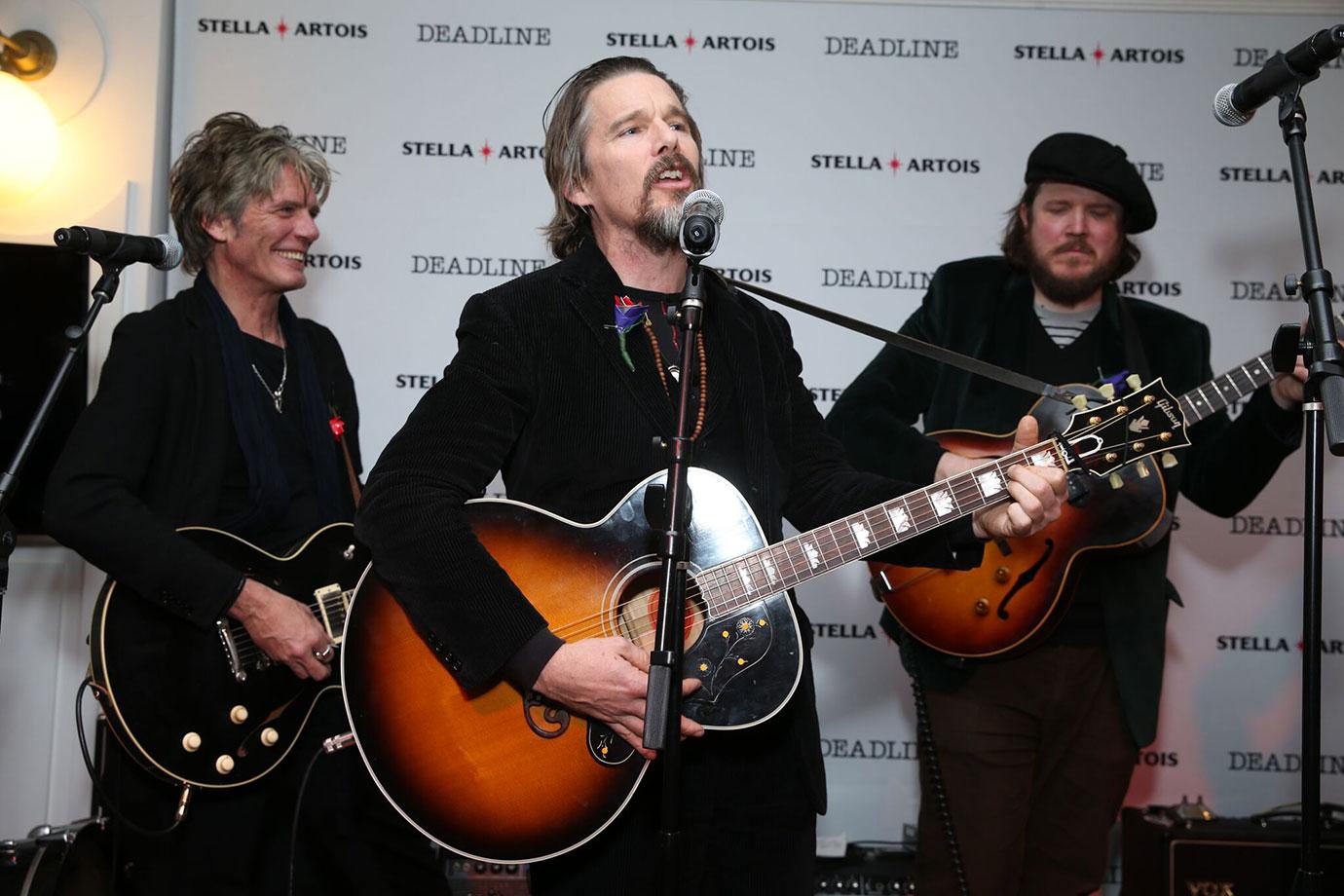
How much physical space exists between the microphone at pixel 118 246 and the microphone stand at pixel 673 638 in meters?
1.62

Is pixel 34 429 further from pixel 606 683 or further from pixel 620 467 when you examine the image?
pixel 606 683

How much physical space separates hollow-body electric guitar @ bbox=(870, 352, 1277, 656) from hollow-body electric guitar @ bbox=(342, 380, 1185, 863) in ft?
3.21

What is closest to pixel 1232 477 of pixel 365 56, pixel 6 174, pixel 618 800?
pixel 618 800

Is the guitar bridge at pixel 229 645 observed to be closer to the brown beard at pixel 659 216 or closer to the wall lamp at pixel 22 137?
the brown beard at pixel 659 216

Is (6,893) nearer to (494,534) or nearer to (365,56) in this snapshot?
(494,534)

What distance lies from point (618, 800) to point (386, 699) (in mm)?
480

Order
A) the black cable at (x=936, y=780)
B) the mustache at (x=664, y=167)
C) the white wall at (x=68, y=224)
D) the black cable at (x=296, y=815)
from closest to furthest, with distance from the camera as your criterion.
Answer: the mustache at (x=664, y=167)
the black cable at (x=296, y=815)
the black cable at (x=936, y=780)
the white wall at (x=68, y=224)

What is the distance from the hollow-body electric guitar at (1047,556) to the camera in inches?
123

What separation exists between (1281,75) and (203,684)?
2.87 m

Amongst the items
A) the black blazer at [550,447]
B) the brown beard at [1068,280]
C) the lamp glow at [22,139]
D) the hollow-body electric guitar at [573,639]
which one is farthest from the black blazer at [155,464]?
the brown beard at [1068,280]

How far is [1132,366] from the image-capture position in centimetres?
342

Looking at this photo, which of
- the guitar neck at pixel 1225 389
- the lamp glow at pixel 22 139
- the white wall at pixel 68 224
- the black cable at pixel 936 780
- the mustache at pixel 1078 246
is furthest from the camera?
the white wall at pixel 68 224

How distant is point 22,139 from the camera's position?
152 inches

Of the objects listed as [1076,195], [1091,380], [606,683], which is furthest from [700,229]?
[1076,195]
